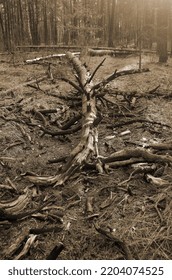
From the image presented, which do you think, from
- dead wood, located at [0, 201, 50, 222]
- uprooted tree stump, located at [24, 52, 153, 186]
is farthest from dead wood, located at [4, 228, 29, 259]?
uprooted tree stump, located at [24, 52, 153, 186]

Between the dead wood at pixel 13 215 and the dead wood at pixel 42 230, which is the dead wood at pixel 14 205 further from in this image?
the dead wood at pixel 42 230

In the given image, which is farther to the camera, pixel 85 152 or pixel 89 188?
pixel 85 152

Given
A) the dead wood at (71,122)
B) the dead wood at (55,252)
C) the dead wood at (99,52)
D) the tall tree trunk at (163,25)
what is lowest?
the dead wood at (55,252)

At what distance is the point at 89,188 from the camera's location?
469 cm

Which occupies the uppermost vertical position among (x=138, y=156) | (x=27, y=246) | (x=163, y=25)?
(x=163, y=25)

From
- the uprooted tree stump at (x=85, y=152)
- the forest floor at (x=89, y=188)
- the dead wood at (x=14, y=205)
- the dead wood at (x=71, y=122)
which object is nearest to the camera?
the forest floor at (x=89, y=188)

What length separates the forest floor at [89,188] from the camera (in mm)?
A: 3398

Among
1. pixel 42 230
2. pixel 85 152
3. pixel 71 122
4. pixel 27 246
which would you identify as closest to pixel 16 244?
pixel 27 246

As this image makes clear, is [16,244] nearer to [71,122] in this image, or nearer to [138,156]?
[138,156]

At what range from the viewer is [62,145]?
6.46m

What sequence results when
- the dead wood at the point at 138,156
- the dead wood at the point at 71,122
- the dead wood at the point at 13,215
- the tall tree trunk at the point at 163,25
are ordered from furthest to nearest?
the tall tree trunk at the point at 163,25 < the dead wood at the point at 71,122 < the dead wood at the point at 138,156 < the dead wood at the point at 13,215

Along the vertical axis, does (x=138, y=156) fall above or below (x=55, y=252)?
above

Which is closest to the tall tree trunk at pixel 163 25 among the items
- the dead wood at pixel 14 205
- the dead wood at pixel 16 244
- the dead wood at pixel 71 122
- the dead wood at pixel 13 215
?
the dead wood at pixel 71 122

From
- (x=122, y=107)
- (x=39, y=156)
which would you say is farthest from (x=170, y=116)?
(x=39, y=156)
